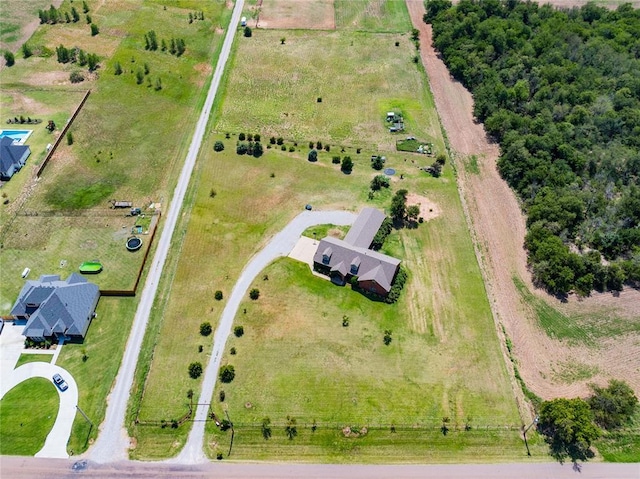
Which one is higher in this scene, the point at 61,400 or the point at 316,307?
the point at 316,307

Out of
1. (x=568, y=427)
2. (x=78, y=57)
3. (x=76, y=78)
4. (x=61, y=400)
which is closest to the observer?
(x=568, y=427)

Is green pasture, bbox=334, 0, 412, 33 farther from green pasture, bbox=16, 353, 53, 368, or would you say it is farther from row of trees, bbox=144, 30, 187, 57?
green pasture, bbox=16, 353, 53, 368

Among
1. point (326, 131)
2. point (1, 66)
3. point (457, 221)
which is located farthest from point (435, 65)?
point (1, 66)

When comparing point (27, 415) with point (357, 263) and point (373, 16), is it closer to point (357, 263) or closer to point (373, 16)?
point (357, 263)

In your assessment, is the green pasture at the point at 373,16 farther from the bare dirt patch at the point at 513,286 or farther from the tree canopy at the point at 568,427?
the tree canopy at the point at 568,427

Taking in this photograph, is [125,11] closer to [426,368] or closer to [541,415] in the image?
[426,368]

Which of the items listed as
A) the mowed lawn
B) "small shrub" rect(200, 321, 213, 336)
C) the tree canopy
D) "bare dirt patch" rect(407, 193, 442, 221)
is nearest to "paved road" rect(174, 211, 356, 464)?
"small shrub" rect(200, 321, 213, 336)

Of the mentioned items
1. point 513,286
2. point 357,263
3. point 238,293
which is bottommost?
point 238,293

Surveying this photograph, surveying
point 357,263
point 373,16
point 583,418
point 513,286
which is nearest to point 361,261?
point 357,263
